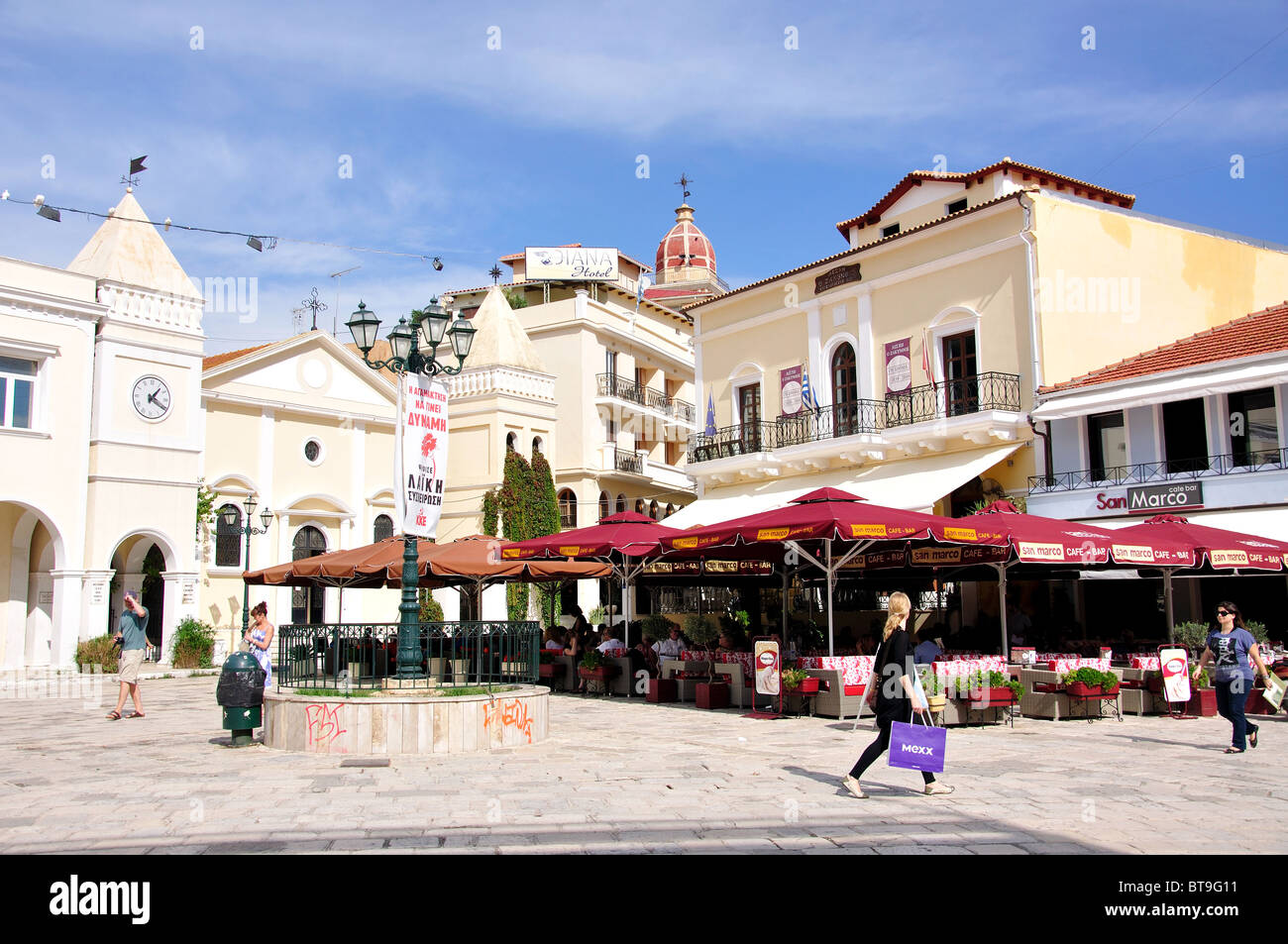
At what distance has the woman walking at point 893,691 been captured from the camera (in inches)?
329

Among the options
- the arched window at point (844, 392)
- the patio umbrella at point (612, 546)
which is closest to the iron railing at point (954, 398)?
the arched window at point (844, 392)

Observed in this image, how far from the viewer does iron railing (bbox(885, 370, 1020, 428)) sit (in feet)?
71.9

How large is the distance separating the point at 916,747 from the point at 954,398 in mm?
15899

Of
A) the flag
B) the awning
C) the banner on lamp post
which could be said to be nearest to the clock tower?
the awning

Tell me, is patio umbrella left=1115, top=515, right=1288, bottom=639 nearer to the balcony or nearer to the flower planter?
the flower planter

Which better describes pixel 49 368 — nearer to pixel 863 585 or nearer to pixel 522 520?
pixel 522 520

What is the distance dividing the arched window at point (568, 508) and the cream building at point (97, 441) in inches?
490

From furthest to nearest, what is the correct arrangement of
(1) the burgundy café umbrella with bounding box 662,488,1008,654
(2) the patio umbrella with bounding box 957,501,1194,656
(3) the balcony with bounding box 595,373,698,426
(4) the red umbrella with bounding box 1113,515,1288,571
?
1. (3) the balcony with bounding box 595,373,698,426
2. (4) the red umbrella with bounding box 1113,515,1288,571
3. (2) the patio umbrella with bounding box 957,501,1194,656
4. (1) the burgundy café umbrella with bounding box 662,488,1008,654

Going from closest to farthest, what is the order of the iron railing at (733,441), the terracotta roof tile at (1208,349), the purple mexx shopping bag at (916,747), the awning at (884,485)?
the purple mexx shopping bag at (916,747)
the terracotta roof tile at (1208,349)
the awning at (884,485)
the iron railing at (733,441)

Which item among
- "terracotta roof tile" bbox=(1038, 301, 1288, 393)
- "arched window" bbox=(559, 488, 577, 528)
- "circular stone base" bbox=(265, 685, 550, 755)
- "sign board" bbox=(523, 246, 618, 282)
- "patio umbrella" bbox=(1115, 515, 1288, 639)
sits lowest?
"circular stone base" bbox=(265, 685, 550, 755)

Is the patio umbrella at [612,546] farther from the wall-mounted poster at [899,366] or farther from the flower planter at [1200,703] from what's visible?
the wall-mounted poster at [899,366]

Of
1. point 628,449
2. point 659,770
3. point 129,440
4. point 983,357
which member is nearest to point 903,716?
point 659,770

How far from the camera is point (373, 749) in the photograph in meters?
10.7

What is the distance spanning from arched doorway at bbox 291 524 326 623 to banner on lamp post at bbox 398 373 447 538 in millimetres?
20220
